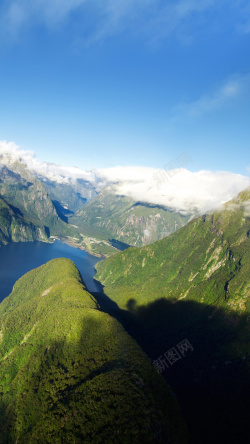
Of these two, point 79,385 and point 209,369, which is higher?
point 79,385

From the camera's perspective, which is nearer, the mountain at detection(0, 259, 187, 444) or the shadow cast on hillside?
the mountain at detection(0, 259, 187, 444)

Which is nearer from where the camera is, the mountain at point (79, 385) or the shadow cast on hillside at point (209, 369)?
the mountain at point (79, 385)

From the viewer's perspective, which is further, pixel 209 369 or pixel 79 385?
pixel 209 369

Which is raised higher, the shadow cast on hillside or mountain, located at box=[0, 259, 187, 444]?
mountain, located at box=[0, 259, 187, 444]

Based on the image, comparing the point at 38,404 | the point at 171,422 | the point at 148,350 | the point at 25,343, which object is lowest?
the point at 148,350

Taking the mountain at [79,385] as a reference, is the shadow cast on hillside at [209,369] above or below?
below

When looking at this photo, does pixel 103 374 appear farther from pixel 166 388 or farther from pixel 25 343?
pixel 25 343

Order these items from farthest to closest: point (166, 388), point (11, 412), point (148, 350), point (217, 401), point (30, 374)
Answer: point (148, 350)
point (217, 401)
point (30, 374)
point (11, 412)
point (166, 388)

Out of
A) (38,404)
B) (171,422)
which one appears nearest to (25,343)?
(38,404)
